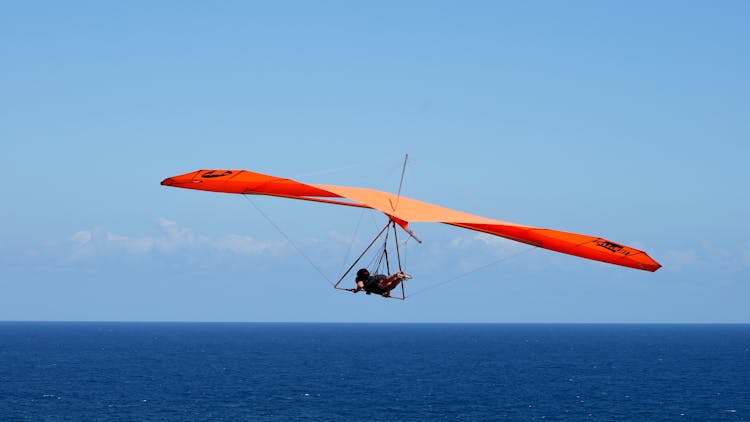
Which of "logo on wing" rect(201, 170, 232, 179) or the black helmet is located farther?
"logo on wing" rect(201, 170, 232, 179)

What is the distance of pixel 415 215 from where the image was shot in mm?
32875

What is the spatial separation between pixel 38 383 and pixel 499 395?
91.7 meters

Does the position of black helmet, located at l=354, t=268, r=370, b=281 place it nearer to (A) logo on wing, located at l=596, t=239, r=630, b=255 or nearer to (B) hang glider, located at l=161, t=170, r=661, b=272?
(B) hang glider, located at l=161, t=170, r=661, b=272

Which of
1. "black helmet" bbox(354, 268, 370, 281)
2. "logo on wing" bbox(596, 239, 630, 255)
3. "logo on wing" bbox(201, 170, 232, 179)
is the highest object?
"logo on wing" bbox(201, 170, 232, 179)

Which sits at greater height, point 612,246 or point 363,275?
point 612,246

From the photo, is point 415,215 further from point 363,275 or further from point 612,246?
point 612,246

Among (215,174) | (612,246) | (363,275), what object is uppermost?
(215,174)

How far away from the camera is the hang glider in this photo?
108 feet

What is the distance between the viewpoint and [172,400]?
563 ft

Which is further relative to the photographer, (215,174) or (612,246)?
(215,174)

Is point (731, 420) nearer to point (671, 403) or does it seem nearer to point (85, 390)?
point (671, 403)

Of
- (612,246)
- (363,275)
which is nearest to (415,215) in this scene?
(363,275)

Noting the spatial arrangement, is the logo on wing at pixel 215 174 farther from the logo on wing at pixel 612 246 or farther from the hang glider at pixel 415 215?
the logo on wing at pixel 612 246

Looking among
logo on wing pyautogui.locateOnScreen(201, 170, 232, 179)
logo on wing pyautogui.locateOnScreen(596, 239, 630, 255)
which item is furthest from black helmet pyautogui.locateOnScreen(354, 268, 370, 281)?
logo on wing pyautogui.locateOnScreen(596, 239, 630, 255)
